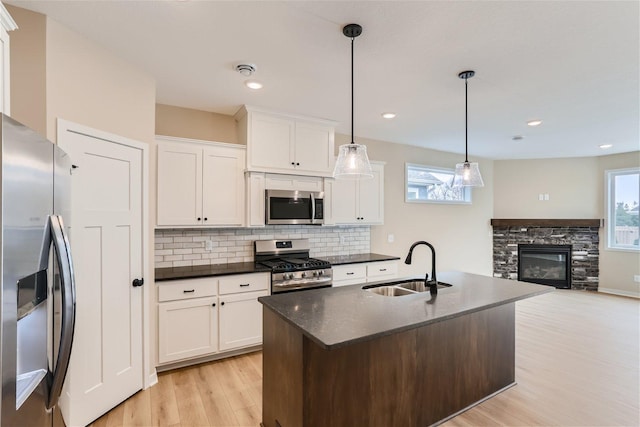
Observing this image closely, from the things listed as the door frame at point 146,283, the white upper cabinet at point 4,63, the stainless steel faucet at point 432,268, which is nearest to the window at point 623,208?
the stainless steel faucet at point 432,268

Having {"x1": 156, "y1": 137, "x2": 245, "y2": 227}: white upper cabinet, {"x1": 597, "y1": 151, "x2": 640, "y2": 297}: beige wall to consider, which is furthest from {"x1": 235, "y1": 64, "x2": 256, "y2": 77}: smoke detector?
{"x1": 597, "y1": 151, "x2": 640, "y2": 297}: beige wall

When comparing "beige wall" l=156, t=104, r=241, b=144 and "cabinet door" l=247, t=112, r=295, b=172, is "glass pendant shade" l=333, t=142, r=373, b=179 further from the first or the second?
"beige wall" l=156, t=104, r=241, b=144

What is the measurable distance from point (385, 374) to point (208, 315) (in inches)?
70.9

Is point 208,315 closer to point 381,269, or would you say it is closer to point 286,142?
point 286,142

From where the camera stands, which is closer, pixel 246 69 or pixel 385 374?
pixel 385 374

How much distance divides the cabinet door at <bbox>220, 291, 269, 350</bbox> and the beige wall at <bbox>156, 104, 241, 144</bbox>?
5.77ft

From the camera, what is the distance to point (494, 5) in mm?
1757

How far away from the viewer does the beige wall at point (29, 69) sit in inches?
70.2

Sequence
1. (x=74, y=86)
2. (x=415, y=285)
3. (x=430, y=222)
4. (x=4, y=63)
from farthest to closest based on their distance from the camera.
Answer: (x=430, y=222) < (x=415, y=285) < (x=74, y=86) < (x=4, y=63)

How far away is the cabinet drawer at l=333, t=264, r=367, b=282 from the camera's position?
3704 mm

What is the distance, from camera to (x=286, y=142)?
3568mm

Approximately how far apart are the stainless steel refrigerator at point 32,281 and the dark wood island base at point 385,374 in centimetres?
99

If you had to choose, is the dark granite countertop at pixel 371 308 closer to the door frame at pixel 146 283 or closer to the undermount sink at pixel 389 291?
the undermount sink at pixel 389 291

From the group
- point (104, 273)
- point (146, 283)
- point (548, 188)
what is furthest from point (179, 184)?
point (548, 188)
